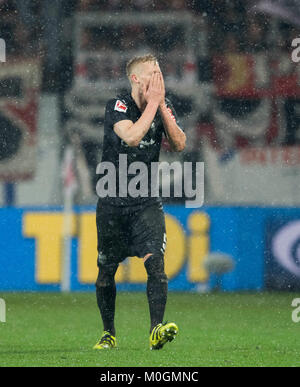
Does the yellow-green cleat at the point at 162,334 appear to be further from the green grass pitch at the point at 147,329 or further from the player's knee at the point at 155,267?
the player's knee at the point at 155,267

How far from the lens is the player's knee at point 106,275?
661 centimetres

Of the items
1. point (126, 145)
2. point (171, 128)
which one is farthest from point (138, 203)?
point (171, 128)

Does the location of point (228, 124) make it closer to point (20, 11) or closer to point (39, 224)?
point (20, 11)

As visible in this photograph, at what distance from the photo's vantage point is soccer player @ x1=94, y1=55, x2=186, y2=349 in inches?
246

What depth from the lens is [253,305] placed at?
1078 centimetres

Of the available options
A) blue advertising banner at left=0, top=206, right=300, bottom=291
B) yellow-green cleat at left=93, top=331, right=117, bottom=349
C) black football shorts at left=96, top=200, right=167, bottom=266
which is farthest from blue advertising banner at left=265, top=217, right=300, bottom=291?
black football shorts at left=96, top=200, right=167, bottom=266

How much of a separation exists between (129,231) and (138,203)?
0.63 feet

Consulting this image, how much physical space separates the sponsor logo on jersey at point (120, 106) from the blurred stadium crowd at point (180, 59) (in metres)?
10.6

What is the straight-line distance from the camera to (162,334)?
6070mm

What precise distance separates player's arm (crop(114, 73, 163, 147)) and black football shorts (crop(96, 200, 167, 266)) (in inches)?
18.2

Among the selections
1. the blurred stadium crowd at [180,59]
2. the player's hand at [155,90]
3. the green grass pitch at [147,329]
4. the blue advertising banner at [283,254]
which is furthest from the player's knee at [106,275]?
the blurred stadium crowd at [180,59]

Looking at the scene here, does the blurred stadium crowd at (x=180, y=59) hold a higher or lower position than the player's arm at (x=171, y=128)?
higher

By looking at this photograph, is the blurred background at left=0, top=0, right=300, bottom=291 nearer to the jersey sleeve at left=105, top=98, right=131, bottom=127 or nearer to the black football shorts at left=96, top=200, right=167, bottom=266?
the black football shorts at left=96, top=200, right=167, bottom=266
